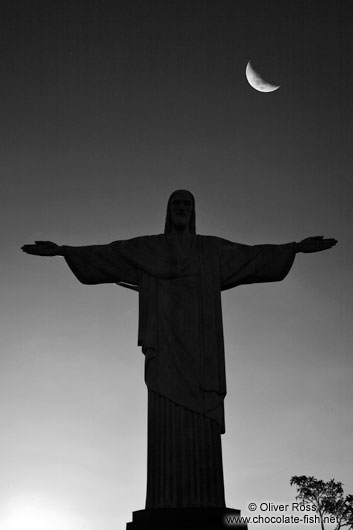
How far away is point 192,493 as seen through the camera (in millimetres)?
9695

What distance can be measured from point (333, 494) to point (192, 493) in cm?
2764

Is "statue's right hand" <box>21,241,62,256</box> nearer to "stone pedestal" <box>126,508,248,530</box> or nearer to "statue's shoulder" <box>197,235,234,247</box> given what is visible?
"statue's shoulder" <box>197,235,234,247</box>

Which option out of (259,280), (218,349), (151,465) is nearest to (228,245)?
(259,280)

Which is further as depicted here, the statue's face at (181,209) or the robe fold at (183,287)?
the statue's face at (181,209)

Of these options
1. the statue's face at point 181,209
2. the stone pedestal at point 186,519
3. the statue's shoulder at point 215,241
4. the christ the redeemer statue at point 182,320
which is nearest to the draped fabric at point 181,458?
the christ the redeemer statue at point 182,320

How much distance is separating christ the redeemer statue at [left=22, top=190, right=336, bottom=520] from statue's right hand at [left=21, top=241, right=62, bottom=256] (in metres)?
0.02

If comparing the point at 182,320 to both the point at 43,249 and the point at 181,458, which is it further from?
the point at 43,249

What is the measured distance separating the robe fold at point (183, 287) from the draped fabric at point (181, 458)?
0.17 m

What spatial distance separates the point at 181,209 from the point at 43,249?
236 centimetres

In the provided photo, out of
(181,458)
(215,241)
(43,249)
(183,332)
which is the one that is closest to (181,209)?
(215,241)

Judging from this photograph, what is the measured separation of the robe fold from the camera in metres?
10.4

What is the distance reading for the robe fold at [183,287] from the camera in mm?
10422

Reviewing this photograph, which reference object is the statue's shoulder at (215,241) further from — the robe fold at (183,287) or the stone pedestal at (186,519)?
the stone pedestal at (186,519)

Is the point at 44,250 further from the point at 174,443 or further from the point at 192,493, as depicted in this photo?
the point at 192,493
